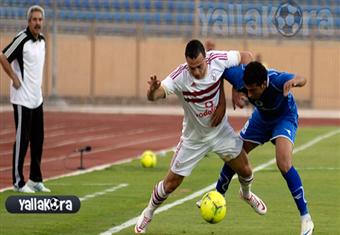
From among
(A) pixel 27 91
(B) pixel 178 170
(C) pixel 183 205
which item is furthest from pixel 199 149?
(A) pixel 27 91

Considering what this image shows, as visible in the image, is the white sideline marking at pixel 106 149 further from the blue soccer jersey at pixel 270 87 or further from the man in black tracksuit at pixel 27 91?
the blue soccer jersey at pixel 270 87

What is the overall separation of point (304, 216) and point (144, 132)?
1824 centimetres

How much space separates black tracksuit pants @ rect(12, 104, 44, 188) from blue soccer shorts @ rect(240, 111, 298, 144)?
423 cm

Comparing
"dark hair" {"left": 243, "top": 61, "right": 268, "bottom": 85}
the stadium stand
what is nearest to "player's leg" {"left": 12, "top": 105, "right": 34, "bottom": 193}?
"dark hair" {"left": 243, "top": 61, "right": 268, "bottom": 85}

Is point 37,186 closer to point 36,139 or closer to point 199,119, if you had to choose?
point 36,139

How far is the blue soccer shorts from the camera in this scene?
39.1 ft

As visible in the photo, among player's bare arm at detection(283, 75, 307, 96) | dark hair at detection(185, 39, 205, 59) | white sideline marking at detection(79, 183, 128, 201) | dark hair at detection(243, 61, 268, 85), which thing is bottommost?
white sideline marking at detection(79, 183, 128, 201)

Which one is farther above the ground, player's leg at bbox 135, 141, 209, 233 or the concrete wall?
player's leg at bbox 135, 141, 209, 233

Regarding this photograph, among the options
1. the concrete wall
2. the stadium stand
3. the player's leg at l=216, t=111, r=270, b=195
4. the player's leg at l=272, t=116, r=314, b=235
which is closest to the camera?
the player's leg at l=272, t=116, r=314, b=235

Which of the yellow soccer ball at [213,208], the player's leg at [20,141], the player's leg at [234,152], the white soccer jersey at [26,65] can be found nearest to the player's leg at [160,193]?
the yellow soccer ball at [213,208]

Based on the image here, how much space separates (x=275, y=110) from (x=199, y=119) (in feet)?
2.77

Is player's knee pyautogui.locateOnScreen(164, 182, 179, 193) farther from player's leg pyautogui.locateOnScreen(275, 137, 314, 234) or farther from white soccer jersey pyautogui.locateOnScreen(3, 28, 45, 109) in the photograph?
white soccer jersey pyautogui.locateOnScreen(3, 28, 45, 109)

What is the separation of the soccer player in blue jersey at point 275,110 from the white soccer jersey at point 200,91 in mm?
165

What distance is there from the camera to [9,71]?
15617 millimetres
